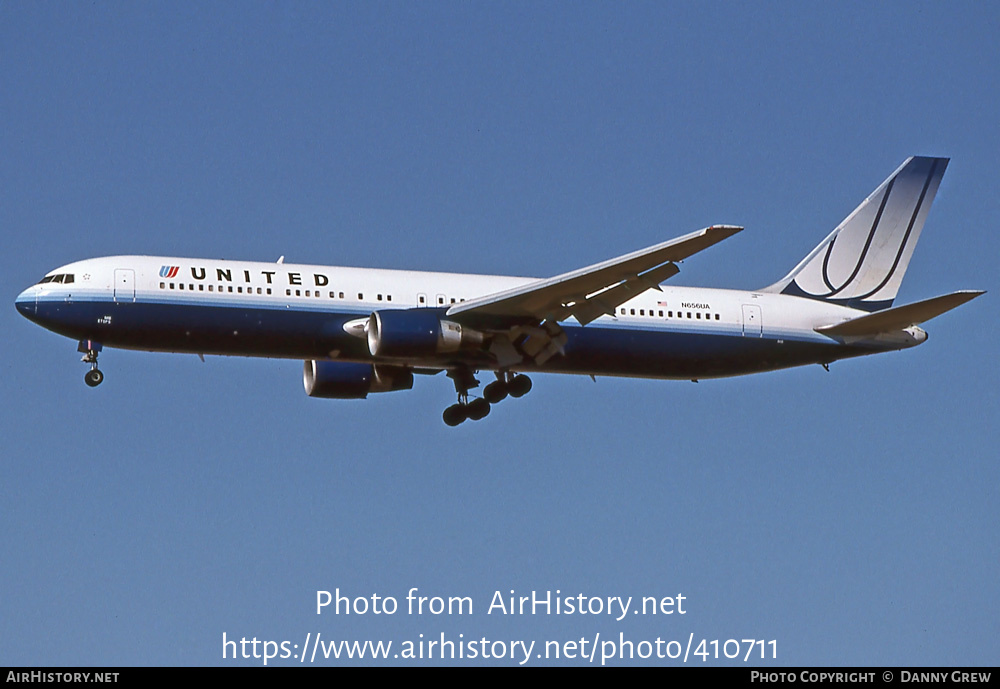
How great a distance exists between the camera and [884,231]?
51.5m

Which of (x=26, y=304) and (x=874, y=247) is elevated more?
(x=874, y=247)

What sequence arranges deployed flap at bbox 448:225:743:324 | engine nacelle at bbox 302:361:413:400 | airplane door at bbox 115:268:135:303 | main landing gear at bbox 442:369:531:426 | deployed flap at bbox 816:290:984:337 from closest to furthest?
1. deployed flap at bbox 448:225:743:324
2. airplane door at bbox 115:268:135:303
3. deployed flap at bbox 816:290:984:337
4. main landing gear at bbox 442:369:531:426
5. engine nacelle at bbox 302:361:413:400

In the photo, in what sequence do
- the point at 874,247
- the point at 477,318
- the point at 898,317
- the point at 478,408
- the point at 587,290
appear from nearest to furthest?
1. the point at 587,290
2. the point at 477,318
3. the point at 898,317
4. the point at 478,408
5. the point at 874,247

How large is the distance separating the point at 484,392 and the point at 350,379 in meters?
4.65

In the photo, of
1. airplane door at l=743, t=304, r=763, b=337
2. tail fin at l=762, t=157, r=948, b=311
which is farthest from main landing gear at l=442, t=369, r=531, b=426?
tail fin at l=762, t=157, r=948, b=311

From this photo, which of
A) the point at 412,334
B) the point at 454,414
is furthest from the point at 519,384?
the point at 412,334

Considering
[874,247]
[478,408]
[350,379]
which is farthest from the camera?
[874,247]

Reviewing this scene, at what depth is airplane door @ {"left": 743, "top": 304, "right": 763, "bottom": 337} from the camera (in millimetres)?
47375

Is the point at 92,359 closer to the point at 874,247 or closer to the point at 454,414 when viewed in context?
the point at 454,414

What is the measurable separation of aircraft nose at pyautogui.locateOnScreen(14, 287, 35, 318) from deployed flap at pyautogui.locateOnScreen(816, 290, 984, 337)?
23804 mm

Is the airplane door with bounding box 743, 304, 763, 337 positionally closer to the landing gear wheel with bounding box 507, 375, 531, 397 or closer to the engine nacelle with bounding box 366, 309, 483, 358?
the landing gear wheel with bounding box 507, 375, 531, 397

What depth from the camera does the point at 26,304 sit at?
42.4m
